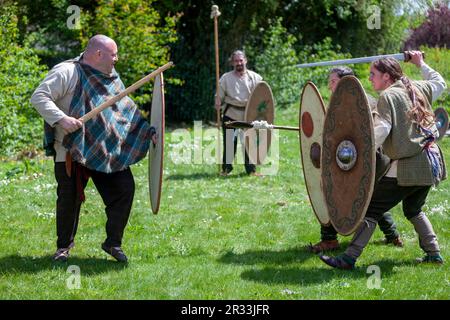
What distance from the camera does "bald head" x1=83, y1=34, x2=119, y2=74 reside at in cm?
465

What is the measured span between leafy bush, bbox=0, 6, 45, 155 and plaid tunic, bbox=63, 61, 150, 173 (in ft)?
16.6

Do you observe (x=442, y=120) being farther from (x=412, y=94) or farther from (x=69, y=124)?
(x=69, y=124)

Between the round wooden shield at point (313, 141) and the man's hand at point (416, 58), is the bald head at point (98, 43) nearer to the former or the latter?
the round wooden shield at point (313, 141)

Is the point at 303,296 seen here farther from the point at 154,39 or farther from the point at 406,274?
the point at 154,39

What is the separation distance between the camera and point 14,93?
31.9 feet

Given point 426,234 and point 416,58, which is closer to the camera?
point 426,234

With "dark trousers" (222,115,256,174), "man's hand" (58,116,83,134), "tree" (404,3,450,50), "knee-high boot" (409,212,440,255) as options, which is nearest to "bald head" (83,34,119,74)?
"man's hand" (58,116,83,134)

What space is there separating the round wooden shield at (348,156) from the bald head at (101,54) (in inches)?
63.6

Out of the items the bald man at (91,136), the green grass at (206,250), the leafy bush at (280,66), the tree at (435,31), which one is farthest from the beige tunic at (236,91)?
the tree at (435,31)

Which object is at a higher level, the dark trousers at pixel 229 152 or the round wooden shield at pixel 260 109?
the round wooden shield at pixel 260 109

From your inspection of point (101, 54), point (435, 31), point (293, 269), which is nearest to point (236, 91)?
point (101, 54)

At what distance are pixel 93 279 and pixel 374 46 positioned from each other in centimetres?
1608

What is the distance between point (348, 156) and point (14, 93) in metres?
6.81

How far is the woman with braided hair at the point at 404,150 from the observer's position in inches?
171
